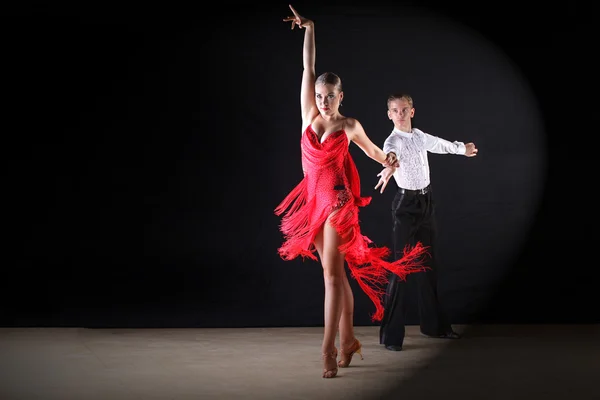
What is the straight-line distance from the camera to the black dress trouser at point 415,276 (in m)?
5.09

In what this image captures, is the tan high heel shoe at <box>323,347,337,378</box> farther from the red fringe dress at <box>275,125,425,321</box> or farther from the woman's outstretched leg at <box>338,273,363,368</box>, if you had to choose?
the red fringe dress at <box>275,125,425,321</box>

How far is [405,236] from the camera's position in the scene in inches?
205

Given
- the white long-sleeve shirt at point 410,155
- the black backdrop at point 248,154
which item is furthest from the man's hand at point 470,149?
the black backdrop at point 248,154

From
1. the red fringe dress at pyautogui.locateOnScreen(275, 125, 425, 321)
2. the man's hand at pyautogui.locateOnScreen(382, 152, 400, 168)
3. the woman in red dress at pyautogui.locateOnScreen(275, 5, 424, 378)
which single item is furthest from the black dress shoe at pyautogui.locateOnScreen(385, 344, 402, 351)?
the man's hand at pyautogui.locateOnScreen(382, 152, 400, 168)

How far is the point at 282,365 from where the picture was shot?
4.62 metres

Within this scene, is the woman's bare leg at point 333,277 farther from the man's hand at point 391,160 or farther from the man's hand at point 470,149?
the man's hand at point 470,149

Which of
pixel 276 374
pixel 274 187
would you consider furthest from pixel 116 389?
pixel 274 187

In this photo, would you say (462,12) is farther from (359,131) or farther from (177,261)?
(177,261)

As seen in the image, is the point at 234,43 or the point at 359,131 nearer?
the point at 359,131

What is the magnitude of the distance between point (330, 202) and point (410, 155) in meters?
1.05

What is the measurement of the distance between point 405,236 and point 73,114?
2414mm

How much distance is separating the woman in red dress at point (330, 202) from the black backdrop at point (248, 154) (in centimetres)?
137

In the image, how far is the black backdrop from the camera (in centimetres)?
583

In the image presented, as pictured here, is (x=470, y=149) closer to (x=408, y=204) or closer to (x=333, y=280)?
(x=408, y=204)
